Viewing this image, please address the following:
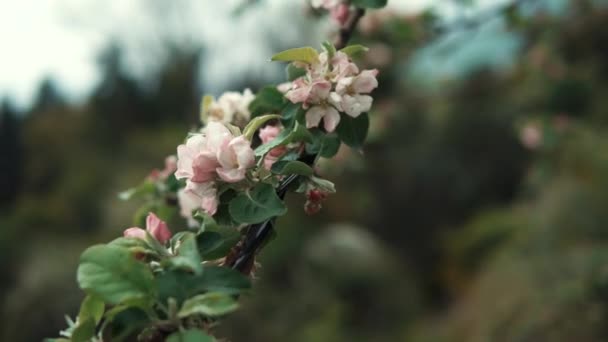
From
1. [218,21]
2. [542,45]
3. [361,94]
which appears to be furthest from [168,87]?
[361,94]

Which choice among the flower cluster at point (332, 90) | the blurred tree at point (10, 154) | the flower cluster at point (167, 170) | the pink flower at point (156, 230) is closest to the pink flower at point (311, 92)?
the flower cluster at point (332, 90)

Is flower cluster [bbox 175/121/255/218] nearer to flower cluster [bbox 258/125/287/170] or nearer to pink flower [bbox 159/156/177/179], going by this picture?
flower cluster [bbox 258/125/287/170]

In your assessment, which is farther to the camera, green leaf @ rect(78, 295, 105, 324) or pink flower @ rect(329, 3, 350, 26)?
pink flower @ rect(329, 3, 350, 26)

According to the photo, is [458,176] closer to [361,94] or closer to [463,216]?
[463,216]

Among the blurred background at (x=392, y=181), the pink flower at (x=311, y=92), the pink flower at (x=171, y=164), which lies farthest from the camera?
the blurred background at (x=392, y=181)

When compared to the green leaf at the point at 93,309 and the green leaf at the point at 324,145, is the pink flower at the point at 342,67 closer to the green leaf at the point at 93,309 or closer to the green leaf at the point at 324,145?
the green leaf at the point at 324,145

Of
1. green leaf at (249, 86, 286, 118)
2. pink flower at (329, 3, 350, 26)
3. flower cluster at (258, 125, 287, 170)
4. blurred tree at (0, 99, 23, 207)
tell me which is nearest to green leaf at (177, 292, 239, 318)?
flower cluster at (258, 125, 287, 170)
